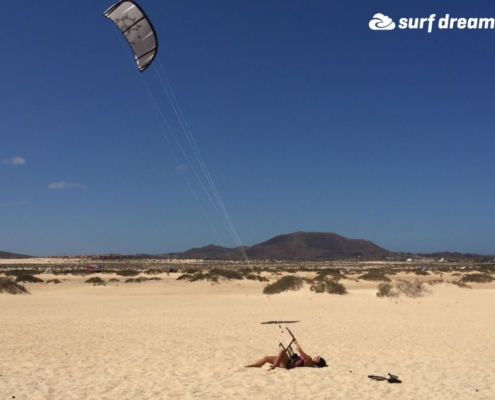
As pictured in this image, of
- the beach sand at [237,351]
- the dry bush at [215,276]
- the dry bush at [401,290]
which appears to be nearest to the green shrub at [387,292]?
the dry bush at [401,290]

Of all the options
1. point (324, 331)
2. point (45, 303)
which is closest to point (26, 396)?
point (324, 331)

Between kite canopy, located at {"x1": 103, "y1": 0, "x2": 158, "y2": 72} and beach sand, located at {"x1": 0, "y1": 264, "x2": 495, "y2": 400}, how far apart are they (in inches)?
295

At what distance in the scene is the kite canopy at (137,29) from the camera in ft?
35.7

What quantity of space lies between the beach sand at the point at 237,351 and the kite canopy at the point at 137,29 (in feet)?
24.6

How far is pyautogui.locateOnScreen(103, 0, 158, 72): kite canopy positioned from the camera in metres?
10.9

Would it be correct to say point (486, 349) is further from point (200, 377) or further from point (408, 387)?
point (200, 377)

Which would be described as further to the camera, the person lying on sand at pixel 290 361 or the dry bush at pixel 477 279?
the dry bush at pixel 477 279

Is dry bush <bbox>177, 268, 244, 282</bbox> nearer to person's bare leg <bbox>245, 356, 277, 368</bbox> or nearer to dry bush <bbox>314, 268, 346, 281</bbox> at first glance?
dry bush <bbox>314, 268, 346, 281</bbox>

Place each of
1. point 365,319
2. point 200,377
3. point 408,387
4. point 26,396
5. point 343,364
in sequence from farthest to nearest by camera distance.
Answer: point 365,319, point 343,364, point 200,377, point 408,387, point 26,396


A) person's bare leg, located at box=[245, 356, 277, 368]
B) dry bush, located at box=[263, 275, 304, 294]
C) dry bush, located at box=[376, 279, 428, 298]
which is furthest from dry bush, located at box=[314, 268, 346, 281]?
person's bare leg, located at box=[245, 356, 277, 368]

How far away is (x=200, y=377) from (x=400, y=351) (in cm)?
589

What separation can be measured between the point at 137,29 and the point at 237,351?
8796 mm

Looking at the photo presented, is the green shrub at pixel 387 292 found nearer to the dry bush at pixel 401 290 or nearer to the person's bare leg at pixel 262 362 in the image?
the dry bush at pixel 401 290

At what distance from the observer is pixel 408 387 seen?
28.4 ft
